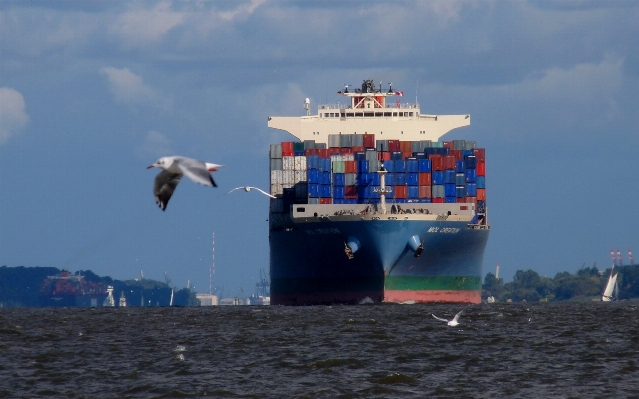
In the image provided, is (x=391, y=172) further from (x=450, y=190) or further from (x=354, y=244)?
(x=354, y=244)

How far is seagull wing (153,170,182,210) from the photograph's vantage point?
24500 mm

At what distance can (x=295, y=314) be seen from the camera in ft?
219

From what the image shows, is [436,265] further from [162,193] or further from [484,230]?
[162,193]

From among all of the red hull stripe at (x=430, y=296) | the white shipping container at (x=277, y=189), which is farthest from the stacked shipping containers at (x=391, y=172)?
the red hull stripe at (x=430, y=296)

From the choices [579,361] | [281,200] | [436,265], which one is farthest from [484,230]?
[579,361]

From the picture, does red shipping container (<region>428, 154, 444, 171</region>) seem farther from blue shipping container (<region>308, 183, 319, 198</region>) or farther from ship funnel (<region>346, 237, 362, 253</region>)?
ship funnel (<region>346, 237, 362, 253</region>)

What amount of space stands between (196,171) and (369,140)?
213ft

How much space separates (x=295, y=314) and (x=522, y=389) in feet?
113

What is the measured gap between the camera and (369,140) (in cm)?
8694

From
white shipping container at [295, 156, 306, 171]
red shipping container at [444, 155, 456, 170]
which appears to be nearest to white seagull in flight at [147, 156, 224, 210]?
red shipping container at [444, 155, 456, 170]

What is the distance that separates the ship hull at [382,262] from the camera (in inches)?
3027

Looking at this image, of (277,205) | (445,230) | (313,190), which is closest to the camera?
(445,230)

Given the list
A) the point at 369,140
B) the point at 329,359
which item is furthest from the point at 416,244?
the point at 329,359

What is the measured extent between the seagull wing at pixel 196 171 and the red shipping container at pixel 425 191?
60078 millimetres
